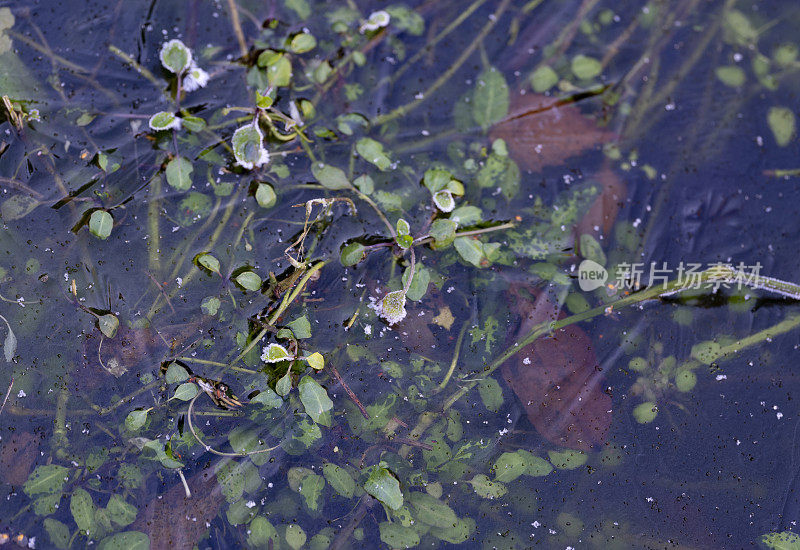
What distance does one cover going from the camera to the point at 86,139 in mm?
1472

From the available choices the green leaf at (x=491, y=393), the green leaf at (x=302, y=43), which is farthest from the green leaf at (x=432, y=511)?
the green leaf at (x=302, y=43)

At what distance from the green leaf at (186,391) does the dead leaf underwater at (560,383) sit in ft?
2.54

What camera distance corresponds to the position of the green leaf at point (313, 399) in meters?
1.33

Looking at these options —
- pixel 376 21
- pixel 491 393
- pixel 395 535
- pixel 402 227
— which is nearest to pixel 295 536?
pixel 395 535

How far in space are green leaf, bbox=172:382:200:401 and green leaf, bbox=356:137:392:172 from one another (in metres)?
0.73

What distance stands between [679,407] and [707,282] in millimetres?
350

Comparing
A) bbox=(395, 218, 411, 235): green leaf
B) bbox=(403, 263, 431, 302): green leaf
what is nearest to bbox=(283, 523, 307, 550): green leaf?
bbox=(403, 263, 431, 302): green leaf

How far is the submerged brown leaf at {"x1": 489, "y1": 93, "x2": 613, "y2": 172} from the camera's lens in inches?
61.3

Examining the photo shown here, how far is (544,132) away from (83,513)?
1.53m

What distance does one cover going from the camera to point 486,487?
138cm

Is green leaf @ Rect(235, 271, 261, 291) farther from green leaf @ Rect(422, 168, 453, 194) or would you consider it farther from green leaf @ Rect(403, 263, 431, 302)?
green leaf @ Rect(422, 168, 453, 194)

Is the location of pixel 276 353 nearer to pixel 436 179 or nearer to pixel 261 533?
pixel 261 533

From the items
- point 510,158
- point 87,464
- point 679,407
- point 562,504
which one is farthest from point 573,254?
point 87,464

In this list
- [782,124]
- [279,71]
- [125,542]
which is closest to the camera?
[125,542]
